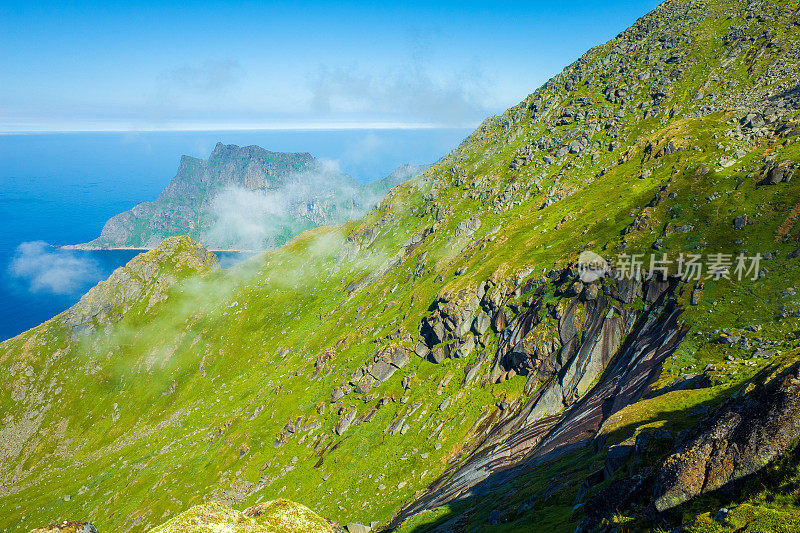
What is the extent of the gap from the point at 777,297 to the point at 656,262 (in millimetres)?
20976

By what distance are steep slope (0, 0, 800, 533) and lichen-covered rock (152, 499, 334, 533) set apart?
64.2 ft

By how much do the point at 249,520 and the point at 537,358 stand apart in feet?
202

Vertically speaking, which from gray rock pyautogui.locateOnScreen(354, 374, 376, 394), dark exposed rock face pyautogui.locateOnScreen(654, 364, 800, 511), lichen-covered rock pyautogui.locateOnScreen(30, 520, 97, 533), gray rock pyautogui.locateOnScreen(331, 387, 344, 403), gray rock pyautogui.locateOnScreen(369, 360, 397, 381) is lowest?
gray rock pyautogui.locateOnScreen(331, 387, 344, 403)

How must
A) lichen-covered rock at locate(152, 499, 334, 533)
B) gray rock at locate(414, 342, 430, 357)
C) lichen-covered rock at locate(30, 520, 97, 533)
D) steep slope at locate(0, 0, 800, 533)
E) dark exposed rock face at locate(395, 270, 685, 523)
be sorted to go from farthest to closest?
gray rock at locate(414, 342, 430, 357) < dark exposed rock face at locate(395, 270, 685, 523) < steep slope at locate(0, 0, 800, 533) < lichen-covered rock at locate(30, 520, 97, 533) < lichen-covered rock at locate(152, 499, 334, 533)

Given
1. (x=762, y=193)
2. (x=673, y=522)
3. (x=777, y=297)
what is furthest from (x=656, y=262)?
(x=673, y=522)

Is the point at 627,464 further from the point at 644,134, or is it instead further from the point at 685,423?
the point at 644,134

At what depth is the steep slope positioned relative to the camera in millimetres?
40906

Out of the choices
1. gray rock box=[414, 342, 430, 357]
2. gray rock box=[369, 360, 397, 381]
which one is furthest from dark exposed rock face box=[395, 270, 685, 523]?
gray rock box=[369, 360, 397, 381]

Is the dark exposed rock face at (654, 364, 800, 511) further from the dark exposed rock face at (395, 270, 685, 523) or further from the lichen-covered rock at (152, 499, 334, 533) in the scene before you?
the lichen-covered rock at (152, 499, 334, 533)

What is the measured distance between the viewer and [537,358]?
7919 cm

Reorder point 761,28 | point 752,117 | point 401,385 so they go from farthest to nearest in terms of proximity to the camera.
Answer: point 761,28
point 752,117
point 401,385

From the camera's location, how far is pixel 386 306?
493 ft

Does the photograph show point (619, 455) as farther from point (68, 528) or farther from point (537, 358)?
point (68, 528)

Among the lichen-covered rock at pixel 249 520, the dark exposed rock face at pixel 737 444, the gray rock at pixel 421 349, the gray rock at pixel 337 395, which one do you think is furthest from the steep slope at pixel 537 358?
the lichen-covered rock at pixel 249 520
